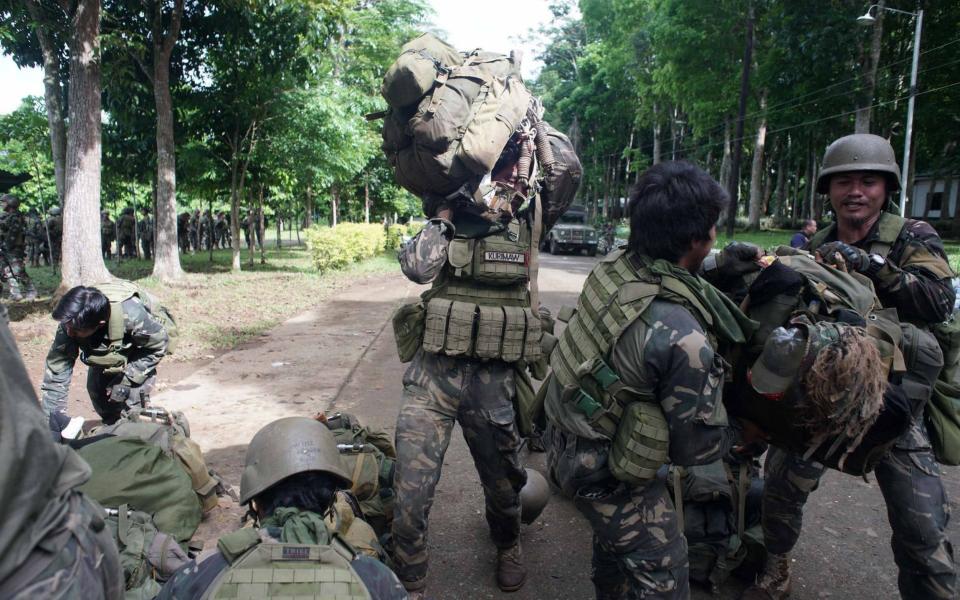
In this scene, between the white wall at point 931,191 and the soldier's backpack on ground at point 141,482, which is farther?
the white wall at point 931,191

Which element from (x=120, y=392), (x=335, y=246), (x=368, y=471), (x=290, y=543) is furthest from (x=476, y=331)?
(x=335, y=246)

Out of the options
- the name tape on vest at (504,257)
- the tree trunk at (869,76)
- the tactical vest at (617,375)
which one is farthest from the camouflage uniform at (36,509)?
the tree trunk at (869,76)

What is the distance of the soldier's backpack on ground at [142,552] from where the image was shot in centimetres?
219

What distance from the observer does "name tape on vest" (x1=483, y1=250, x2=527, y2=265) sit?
2.72 m

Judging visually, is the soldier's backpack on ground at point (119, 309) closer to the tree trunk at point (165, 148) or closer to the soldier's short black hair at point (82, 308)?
the soldier's short black hair at point (82, 308)

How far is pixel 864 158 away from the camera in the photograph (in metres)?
2.56

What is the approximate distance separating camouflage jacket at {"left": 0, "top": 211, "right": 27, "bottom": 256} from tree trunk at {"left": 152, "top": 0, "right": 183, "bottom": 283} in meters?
2.36

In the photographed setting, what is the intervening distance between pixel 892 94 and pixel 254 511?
81.0 feet

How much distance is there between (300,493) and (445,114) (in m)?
1.61

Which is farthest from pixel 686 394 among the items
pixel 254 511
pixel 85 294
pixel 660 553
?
pixel 85 294

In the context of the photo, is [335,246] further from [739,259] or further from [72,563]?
[72,563]

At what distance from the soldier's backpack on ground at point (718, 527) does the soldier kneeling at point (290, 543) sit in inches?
63.7

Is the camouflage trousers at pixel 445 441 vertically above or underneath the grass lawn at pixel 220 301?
above

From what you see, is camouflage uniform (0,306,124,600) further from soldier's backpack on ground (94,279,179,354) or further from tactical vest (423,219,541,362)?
soldier's backpack on ground (94,279,179,354)
